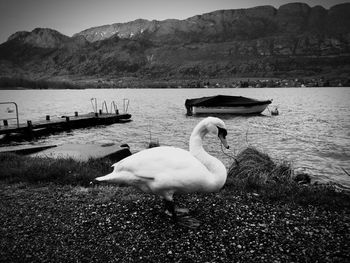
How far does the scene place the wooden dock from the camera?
27.3 m

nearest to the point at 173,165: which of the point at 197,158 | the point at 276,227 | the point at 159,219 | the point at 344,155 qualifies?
the point at 197,158

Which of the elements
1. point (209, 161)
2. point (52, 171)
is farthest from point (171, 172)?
point (52, 171)

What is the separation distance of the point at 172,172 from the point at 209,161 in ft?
3.12

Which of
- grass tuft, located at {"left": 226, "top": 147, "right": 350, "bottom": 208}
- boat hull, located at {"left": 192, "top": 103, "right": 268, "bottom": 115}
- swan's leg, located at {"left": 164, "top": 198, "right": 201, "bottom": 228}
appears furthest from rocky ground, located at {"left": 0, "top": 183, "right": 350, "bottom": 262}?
boat hull, located at {"left": 192, "top": 103, "right": 268, "bottom": 115}

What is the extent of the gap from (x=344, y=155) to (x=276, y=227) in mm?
17020

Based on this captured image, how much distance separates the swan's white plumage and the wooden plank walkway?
24106mm

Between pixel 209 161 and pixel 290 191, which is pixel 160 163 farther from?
pixel 290 191

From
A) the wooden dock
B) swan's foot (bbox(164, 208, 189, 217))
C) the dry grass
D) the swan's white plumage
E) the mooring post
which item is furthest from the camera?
the mooring post

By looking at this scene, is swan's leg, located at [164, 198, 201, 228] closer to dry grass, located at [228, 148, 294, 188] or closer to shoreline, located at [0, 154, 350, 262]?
shoreline, located at [0, 154, 350, 262]

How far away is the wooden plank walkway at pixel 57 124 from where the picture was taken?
89.7 ft

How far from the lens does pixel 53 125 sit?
31844 millimetres

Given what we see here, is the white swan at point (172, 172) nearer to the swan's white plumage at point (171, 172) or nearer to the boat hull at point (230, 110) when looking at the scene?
the swan's white plumage at point (171, 172)

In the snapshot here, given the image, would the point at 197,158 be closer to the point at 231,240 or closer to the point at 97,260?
the point at 231,240

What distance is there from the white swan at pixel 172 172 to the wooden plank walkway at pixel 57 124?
949 inches
